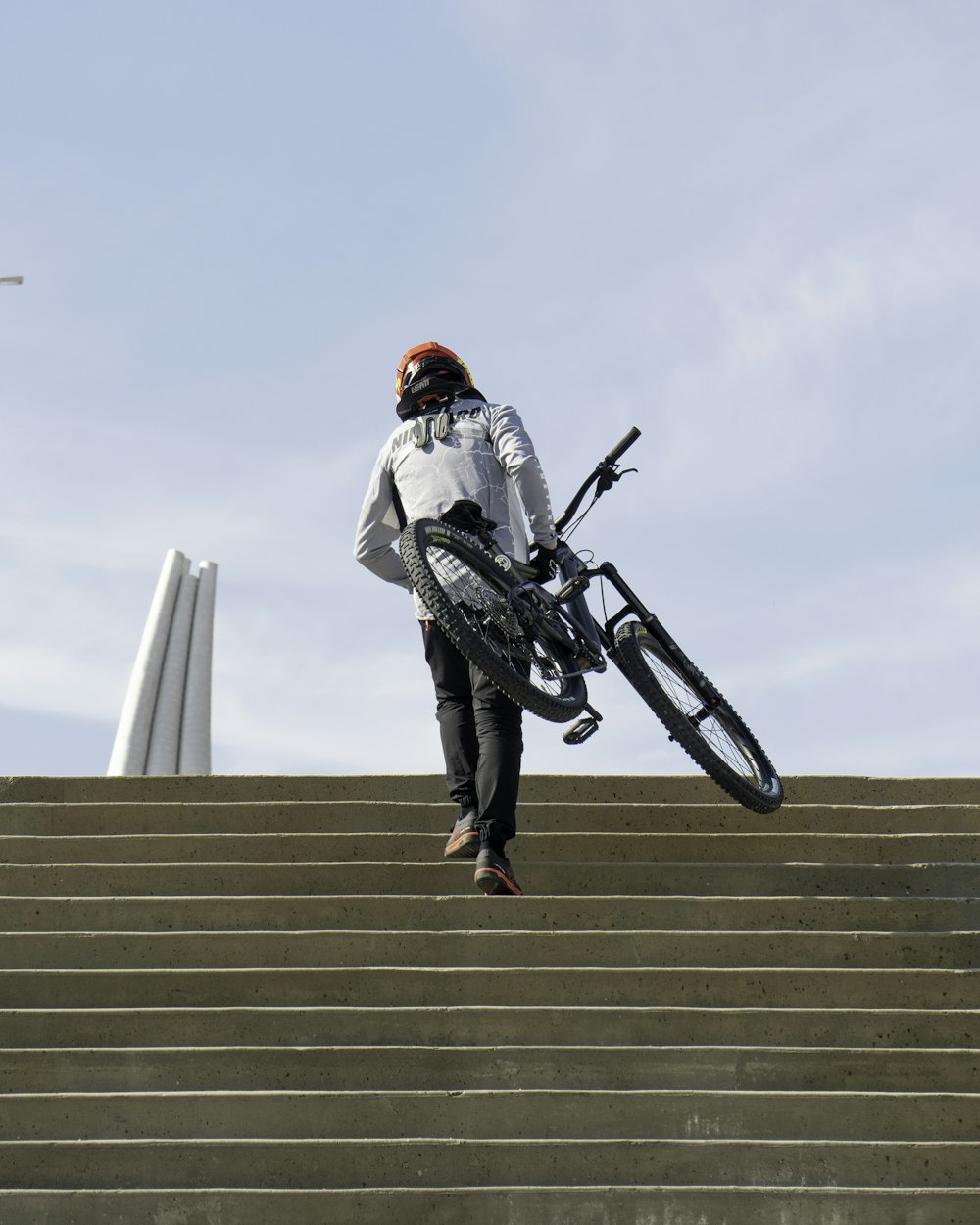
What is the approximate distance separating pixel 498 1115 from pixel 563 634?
1.97 m

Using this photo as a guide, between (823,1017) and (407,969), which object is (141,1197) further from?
(823,1017)

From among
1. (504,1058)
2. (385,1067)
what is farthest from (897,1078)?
(385,1067)

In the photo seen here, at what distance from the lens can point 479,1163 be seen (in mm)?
4527

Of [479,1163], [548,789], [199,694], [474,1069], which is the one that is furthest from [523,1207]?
[199,694]

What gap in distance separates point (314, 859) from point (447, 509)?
160 cm

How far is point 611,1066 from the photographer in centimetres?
489

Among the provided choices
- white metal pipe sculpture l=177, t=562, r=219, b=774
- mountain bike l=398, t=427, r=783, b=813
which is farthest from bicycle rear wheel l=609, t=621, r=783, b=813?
white metal pipe sculpture l=177, t=562, r=219, b=774

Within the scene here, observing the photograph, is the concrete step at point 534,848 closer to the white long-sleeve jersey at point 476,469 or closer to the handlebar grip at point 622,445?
the white long-sleeve jersey at point 476,469

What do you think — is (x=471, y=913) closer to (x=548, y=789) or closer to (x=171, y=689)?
(x=548, y=789)

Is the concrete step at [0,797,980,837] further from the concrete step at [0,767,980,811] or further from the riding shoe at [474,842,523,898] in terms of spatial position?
the riding shoe at [474,842,523,898]

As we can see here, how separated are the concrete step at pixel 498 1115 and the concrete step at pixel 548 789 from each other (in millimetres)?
2207

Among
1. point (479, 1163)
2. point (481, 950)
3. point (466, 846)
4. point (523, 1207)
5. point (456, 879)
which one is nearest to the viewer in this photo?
point (523, 1207)

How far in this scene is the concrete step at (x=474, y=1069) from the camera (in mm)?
4867

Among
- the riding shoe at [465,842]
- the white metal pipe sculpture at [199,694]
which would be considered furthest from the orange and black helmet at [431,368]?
the white metal pipe sculpture at [199,694]
